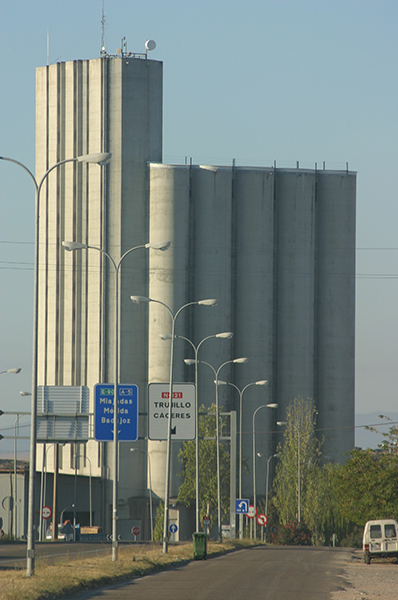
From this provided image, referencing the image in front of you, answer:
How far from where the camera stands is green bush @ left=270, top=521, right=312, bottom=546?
71938 millimetres

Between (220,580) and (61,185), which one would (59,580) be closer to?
(220,580)

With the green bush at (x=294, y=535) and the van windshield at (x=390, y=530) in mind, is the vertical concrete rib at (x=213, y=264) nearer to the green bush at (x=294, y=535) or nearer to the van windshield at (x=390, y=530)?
the green bush at (x=294, y=535)

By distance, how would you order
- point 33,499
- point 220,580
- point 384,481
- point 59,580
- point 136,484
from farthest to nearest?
point 136,484, point 384,481, point 220,580, point 33,499, point 59,580

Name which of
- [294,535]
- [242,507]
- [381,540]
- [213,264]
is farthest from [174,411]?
[213,264]

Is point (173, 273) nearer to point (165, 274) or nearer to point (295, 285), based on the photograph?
point (165, 274)

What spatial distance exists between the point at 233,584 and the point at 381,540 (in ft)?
46.8

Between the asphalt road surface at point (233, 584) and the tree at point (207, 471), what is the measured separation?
3930cm

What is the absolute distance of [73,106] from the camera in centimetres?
8538

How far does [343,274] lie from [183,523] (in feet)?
95.2

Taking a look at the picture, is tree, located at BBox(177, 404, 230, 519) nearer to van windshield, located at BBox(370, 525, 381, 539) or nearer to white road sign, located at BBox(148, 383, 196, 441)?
white road sign, located at BBox(148, 383, 196, 441)

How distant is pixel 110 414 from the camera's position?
3481 cm

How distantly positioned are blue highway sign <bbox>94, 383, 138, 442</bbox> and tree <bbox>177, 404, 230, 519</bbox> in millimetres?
33551

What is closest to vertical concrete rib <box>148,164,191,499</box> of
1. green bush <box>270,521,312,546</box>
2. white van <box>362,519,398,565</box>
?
green bush <box>270,521,312,546</box>

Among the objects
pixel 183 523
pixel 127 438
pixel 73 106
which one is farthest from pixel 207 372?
pixel 127 438
